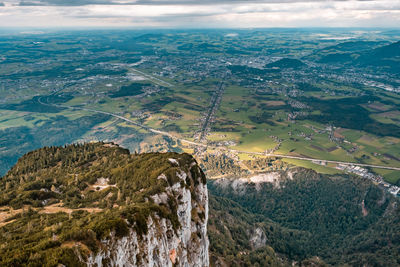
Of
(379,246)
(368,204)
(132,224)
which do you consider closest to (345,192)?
(368,204)

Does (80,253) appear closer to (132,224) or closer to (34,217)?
(132,224)

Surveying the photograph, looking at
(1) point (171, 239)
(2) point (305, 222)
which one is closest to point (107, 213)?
(1) point (171, 239)

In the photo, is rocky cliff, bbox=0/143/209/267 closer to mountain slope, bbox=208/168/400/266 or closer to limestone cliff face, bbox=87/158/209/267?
limestone cliff face, bbox=87/158/209/267

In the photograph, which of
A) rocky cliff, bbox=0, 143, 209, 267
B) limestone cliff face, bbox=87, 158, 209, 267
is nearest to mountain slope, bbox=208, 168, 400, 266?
limestone cliff face, bbox=87, 158, 209, 267

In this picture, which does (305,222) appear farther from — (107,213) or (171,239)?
(107,213)

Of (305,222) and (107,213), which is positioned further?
(305,222)

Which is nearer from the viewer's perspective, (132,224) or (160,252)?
(132,224)
